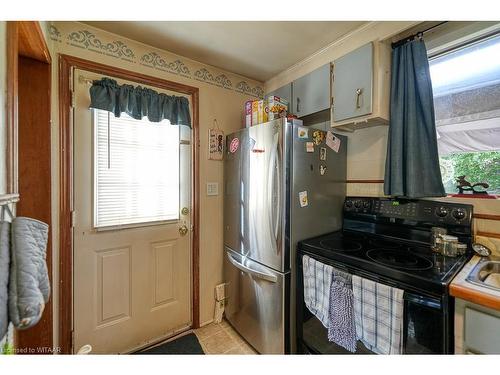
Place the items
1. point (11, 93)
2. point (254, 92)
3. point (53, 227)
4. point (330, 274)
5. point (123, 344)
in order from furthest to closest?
point (254, 92)
point (123, 344)
point (53, 227)
point (330, 274)
point (11, 93)

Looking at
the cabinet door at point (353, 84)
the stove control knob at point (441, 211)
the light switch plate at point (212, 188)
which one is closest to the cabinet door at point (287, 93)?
the cabinet door at point (353, 84)

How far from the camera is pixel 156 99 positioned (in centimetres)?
163

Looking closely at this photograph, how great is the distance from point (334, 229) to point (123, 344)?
1.76 meters

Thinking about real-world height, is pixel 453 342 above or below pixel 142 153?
below

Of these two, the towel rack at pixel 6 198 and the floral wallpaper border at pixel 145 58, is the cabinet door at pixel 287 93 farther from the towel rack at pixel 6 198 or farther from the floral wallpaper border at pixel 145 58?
the towel rack at pixel 6 198

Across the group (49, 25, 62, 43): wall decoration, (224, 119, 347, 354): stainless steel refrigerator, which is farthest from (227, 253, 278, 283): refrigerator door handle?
(49, 25, 62, 43): wall decoration

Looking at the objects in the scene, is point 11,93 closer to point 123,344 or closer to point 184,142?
point 184,142

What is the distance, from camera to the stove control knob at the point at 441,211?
125 cm

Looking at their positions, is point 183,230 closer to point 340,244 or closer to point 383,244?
point 340,244

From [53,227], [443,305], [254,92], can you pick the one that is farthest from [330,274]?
[254,92]

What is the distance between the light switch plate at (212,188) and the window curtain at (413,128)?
4.40ft

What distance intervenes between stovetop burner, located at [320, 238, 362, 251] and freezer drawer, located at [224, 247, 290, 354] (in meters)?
0.31

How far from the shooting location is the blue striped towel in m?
1.08

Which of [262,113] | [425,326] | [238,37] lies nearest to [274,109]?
[262,113]
